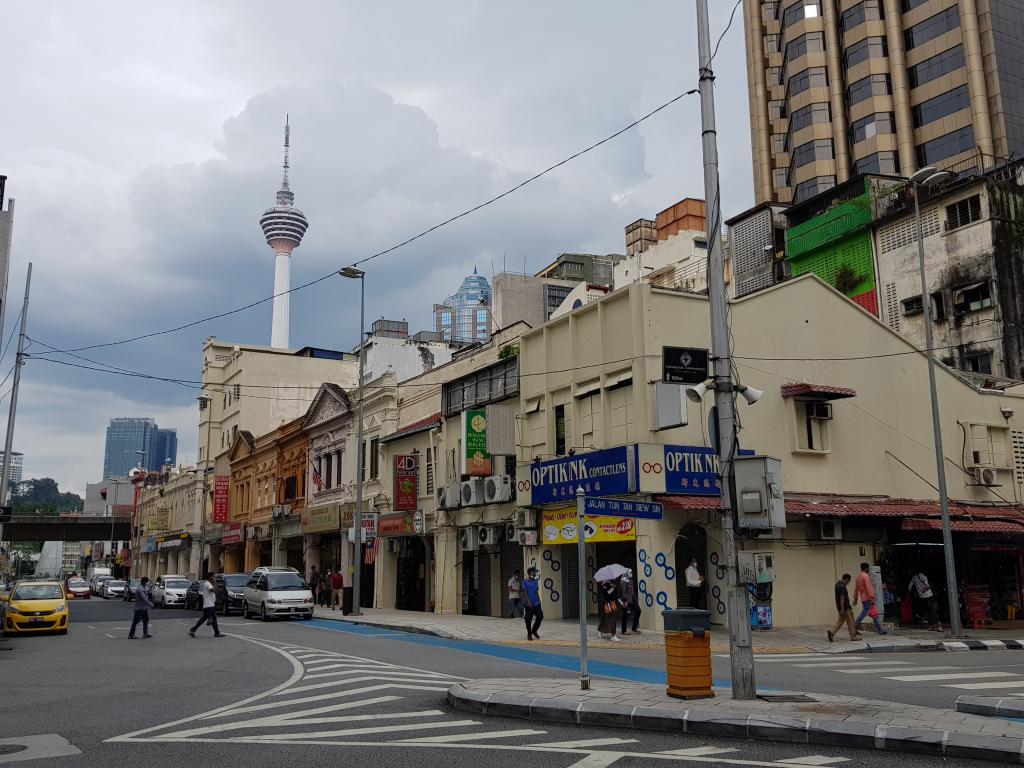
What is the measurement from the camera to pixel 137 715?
35.6 ft

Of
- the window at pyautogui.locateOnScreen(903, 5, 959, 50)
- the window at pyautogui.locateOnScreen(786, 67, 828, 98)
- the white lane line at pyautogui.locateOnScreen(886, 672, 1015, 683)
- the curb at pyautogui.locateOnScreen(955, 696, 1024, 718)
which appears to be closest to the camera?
the curb at pyautogui.locateOnScreen(955, 696, 1024, 718)

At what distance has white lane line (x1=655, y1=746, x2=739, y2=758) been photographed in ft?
27.4

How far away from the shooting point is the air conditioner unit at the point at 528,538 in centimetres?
2753

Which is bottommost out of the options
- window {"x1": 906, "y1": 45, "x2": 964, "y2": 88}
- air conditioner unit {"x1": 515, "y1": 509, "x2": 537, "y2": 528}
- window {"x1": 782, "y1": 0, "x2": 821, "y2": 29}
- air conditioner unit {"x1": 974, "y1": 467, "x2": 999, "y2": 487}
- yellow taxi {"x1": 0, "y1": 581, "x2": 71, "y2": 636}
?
yellow taxi {"x1": 0, "y1": 581, "x2": 71, "y2": 636}

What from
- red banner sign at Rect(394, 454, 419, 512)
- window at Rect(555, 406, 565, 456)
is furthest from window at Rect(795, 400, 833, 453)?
red banner sign at Rect(394, 454, 419, 512)

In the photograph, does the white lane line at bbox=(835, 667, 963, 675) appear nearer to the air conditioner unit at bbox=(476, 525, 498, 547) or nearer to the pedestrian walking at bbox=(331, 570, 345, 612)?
the air conditioner unit at bbox=(476, 525, 498, 547)

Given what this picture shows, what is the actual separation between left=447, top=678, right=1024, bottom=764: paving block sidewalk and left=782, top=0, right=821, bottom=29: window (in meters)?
57.5

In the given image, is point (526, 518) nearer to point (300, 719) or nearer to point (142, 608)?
point (142, 608)

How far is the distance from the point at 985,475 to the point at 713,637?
13.5 meters

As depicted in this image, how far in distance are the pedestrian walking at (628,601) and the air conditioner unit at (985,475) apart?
14256mm

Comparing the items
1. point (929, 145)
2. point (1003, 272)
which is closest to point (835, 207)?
point (1003, 272)

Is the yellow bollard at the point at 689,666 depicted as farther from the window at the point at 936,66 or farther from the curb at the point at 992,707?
the window at the point at 936,66

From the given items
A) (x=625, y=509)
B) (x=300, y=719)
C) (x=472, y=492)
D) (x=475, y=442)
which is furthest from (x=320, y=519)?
(x=300, y=719)

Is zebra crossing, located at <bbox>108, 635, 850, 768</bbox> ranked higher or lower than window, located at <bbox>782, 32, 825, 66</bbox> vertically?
lower
